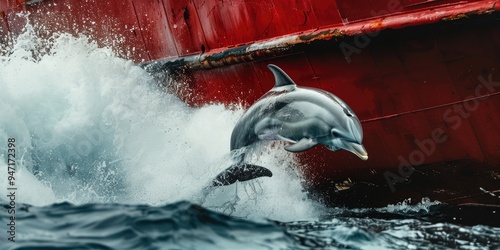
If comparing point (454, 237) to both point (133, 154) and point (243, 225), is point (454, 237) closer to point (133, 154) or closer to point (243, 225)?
point (243, 225)

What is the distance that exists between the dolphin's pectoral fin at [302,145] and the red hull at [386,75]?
1.20 m

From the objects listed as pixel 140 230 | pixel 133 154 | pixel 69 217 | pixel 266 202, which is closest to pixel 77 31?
pixel 133 154

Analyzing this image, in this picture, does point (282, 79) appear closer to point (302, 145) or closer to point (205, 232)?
point (302, 145)

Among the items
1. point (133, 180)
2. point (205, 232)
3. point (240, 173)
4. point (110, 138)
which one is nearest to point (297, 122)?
point (240, 173)

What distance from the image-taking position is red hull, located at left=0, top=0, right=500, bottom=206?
512 centimetres

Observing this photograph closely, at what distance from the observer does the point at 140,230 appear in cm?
404

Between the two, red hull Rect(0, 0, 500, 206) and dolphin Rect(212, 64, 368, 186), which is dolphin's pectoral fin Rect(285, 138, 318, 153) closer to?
dolphin Rect(212, 64, 368, 186)

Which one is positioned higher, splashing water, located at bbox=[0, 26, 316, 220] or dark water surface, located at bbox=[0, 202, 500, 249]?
splashing water, located at bbox=[0, 26, 316, 220]

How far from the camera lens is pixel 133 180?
6.69 metres

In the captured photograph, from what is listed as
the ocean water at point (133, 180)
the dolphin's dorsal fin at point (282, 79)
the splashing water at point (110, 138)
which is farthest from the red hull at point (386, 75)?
the dolphin's dorsal fin at point (282, 79)

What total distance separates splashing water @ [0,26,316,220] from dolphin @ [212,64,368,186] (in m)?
0.81

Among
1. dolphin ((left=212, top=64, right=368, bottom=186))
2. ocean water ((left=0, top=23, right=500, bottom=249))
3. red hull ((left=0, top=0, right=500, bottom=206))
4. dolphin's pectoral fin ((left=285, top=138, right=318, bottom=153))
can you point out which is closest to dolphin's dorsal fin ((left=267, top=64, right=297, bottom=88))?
dolphin ((left=212, top=64, right=368, bottom=186))

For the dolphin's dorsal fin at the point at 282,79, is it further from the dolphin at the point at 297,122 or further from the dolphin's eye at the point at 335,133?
the dolphin's eye at the point at 335,133

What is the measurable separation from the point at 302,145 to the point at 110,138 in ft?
10.1
